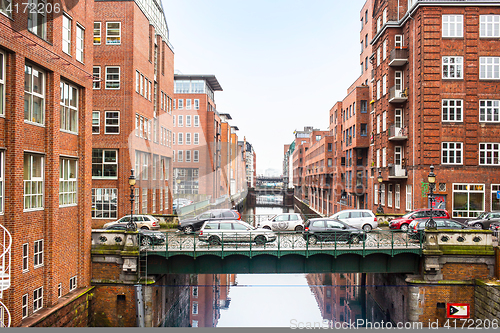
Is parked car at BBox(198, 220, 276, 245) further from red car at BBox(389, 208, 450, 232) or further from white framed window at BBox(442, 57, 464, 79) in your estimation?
white framed window at BBox(442, 57, 464, 79)

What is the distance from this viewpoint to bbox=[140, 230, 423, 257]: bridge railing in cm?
1948

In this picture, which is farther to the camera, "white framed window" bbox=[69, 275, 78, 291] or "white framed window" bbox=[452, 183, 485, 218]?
"white framed window" bbox=[452, 183, 485, 218]

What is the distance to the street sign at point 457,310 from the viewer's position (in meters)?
18.8

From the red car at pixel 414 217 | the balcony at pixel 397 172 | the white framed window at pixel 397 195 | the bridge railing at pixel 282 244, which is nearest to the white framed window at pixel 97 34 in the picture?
the bridge railing at pixel 282 244

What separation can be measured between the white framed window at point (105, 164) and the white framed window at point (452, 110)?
26.7 m

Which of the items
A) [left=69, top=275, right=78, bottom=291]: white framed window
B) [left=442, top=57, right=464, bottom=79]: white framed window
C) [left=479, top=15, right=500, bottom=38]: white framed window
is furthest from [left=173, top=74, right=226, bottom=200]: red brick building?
[left=479, top=15, right=500, bottom=38]: white framed window

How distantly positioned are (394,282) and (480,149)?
49.8 ft

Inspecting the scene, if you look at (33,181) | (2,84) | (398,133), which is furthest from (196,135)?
(2,84)

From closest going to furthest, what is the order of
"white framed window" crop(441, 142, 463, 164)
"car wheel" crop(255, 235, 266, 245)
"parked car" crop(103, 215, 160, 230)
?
"car wheel" crop(255, 235, 266, 245)
"parked car" crop(103, 215, 160, 230)
"white framed window" crop(441, 142, 463, 164)

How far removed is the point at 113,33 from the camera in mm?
30312

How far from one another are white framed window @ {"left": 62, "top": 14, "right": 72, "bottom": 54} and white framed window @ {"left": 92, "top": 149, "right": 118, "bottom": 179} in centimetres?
1305

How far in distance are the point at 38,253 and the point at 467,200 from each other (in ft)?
98.2

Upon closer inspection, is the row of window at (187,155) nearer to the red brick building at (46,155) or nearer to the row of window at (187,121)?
the row of window at (187,121)

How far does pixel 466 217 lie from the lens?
29750 mm
